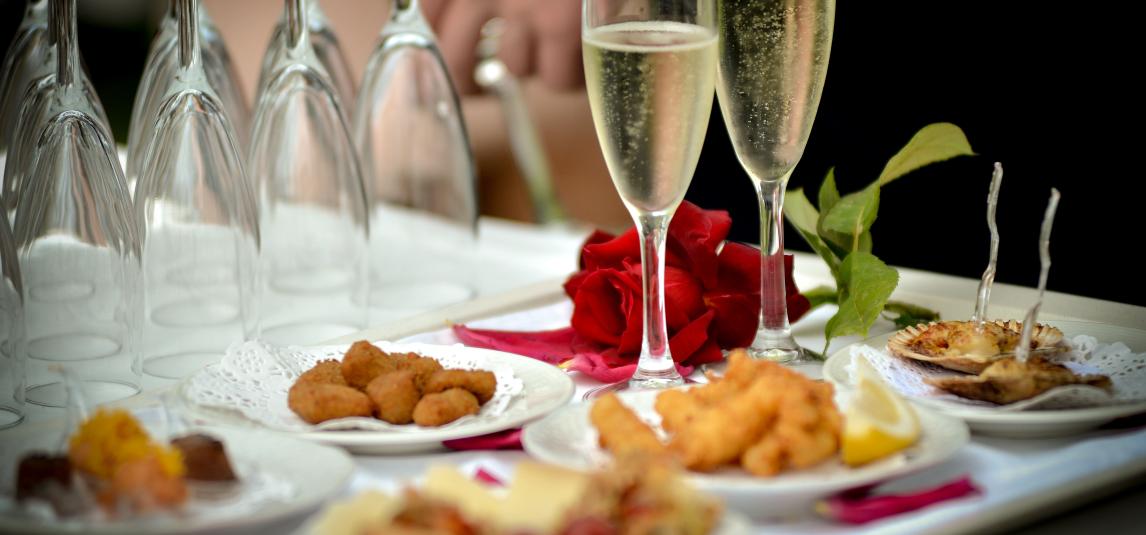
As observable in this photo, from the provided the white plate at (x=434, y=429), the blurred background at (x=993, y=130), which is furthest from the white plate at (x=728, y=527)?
the blurred background at (x=993, y=130)

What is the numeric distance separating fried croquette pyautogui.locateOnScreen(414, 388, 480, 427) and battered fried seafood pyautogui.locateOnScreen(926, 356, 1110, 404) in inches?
13.0

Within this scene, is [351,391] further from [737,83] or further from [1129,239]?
[1129,239]

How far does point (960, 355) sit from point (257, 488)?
507 millimetres

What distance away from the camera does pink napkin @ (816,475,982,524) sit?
661 millimetres

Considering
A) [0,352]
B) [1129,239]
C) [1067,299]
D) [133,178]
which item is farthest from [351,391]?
[1129,239]

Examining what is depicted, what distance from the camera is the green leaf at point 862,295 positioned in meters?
0.99

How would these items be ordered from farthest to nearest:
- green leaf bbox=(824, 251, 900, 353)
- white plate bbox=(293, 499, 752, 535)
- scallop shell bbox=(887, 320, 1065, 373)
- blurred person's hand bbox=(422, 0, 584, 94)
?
blurred person's hand bbox=(422, 0, 584, 94) → green leaf bbox=(824, 251, 900, 353) → scallop shell bbox=(887, 320, 1065, 373) → white plate bbox=(293, 499, 752, 535)

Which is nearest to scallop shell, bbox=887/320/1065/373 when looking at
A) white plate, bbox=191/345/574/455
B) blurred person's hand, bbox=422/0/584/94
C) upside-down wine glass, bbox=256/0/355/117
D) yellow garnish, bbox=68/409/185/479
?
white plate, bbox=191/345/574/455

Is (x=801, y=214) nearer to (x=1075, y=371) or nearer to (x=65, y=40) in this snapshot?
(x=1075, y=371)

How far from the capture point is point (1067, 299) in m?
1.13

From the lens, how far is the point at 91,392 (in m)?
1.02

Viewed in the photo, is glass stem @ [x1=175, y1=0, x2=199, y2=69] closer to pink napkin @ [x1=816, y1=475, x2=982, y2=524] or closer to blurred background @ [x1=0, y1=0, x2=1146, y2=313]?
pink napkin @ [x1=816, y1=475, x2=982, y2=524]

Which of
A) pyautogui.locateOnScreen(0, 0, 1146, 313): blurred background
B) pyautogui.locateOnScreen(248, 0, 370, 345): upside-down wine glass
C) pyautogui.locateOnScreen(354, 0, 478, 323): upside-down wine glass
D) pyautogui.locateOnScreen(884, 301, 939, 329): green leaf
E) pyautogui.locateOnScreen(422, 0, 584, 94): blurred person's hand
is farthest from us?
pyautogui.locateOnScreen(422, 0, 584, 94): blurred person's hand

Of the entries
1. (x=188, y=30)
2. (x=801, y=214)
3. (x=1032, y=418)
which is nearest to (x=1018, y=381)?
(x=1032, y=418)
